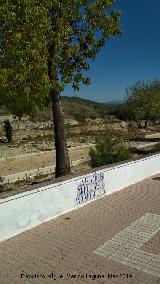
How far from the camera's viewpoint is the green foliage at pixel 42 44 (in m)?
12.2

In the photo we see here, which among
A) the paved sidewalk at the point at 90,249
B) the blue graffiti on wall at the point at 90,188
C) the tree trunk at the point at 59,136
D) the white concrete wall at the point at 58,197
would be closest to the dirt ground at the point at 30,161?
the tree trunk at the point at 59,136

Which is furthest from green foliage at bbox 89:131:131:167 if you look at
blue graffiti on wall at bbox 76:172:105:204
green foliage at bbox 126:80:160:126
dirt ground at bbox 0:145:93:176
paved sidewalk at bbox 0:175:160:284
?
green foliage at bbox 126:80:160:126

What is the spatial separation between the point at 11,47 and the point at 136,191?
6.36 metres

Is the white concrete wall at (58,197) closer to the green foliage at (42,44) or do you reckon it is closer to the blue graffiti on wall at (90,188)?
the blue graffiti on wall at (90,188)

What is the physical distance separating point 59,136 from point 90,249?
837cm

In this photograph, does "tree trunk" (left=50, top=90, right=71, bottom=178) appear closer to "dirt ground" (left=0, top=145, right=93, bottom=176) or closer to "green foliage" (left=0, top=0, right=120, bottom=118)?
"green foliage" (left=0, top=0, right=120, bottom=118)

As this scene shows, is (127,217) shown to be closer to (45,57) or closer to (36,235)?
(36,235)

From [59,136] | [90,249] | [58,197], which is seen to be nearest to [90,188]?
[58,197]

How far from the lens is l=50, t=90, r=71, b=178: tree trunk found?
15616 mm

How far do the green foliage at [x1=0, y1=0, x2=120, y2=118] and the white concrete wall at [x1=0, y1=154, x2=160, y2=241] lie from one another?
3.56 m

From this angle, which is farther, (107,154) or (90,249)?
(107,154)

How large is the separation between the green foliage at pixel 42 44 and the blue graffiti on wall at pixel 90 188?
11.2 feet

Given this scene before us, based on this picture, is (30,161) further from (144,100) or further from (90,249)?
(144,100)

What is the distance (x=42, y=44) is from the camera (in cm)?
1273
